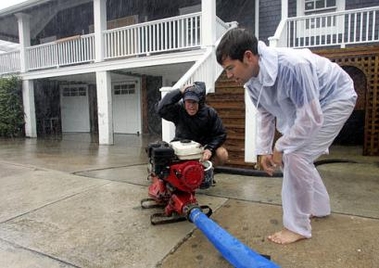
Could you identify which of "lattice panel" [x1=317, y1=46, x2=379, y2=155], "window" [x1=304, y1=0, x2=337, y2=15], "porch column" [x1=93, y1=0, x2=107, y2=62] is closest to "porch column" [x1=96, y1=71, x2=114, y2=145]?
"porch column" [x1=93, y1=0, x2=107, y2=62]

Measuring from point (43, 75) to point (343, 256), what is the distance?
1142 centimetres

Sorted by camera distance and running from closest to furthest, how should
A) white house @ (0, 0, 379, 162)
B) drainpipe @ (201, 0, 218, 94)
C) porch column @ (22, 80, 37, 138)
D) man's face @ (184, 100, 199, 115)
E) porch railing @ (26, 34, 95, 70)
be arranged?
1. man's face @ (184, 100, 199, 115)
2. drainpipe @ (201, 0, 218, 94)
3. white house @ (0, 0, 379, 162)
4. porch railing @ (26, 34, 95, 70)
5. porch column @ (22, 80, 37, 138)

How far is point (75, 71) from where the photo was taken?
34.3 ft

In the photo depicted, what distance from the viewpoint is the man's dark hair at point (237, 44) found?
2.00 metres

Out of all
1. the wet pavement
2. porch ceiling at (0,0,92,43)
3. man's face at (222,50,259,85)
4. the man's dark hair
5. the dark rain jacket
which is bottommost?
the wet pavement

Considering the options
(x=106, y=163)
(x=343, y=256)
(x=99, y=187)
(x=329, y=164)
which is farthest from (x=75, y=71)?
(x=343, y=256)

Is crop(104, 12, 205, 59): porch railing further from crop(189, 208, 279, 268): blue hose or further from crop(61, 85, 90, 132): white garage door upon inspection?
crop(189, 208, 279, 268): blue hose

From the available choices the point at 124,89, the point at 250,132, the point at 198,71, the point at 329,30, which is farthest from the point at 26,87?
the point at 329,30

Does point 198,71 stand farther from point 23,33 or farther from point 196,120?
point 23,33

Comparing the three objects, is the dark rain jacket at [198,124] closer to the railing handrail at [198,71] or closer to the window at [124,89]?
the railing handrail at [198,71]

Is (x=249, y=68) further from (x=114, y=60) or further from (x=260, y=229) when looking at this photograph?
(x=114, y=60)

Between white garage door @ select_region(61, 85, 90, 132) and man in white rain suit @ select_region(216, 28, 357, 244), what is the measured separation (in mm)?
12857

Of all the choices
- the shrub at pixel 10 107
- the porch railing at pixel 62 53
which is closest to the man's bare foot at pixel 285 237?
the porch railing at pixel 62 53

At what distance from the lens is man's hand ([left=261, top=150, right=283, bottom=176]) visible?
219 cm
